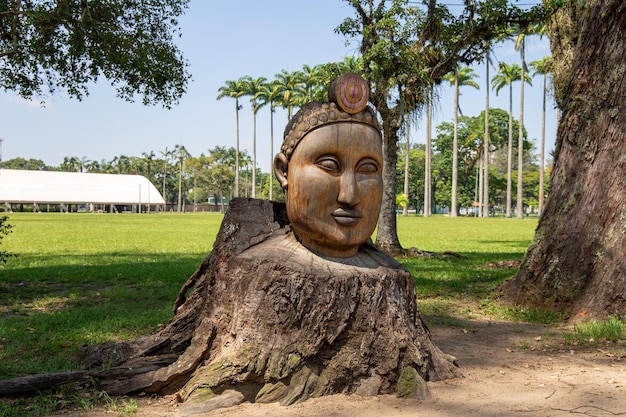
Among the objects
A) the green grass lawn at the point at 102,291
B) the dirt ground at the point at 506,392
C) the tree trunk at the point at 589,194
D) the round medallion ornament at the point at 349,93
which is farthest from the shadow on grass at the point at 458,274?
the round medallion ornament at the point at 349,93

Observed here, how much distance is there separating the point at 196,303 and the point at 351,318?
1.66 meters

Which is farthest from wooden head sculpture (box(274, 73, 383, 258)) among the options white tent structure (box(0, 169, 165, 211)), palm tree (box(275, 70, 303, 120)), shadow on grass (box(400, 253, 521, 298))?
white tent structure (box(0, 169, 165, 211))

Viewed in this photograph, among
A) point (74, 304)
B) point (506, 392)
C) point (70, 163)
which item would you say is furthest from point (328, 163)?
point (70, 163)

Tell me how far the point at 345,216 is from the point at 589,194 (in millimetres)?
4644

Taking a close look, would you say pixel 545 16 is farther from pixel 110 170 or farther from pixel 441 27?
pixel 110 170

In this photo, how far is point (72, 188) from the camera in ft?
216

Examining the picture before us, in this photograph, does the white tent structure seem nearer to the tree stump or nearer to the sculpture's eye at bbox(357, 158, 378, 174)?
the tree stump

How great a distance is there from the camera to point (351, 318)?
4.32 m

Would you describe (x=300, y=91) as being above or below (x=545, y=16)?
above

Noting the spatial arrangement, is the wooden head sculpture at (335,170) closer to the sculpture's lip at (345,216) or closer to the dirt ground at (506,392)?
the sculpture's lip at (345,216)

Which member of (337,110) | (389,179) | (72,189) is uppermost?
(72,189)

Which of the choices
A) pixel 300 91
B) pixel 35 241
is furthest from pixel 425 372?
pixel 300 91

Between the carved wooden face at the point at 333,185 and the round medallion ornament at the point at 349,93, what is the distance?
16 centimetres

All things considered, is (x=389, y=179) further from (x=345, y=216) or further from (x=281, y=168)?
(x=345, y=216)
